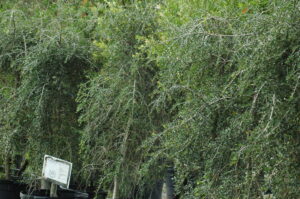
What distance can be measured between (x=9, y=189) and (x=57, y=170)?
1.37 m

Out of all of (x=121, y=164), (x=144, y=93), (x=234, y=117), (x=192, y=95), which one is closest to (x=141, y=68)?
(x=144, y=93)

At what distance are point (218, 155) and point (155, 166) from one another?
1.39 metres

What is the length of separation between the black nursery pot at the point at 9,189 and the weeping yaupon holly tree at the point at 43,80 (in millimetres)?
585

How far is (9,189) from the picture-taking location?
21.1ft

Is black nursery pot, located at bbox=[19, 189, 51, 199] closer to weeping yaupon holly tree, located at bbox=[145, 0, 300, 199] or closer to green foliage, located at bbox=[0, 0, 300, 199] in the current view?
green foliage, located at bbox=[0, 0, 300, 199]

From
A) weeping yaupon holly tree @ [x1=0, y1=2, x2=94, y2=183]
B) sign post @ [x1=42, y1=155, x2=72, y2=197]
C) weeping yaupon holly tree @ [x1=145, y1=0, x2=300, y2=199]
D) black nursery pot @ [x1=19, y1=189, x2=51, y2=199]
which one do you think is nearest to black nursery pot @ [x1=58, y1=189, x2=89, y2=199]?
black nursery pot @ [x1=19, y1=189, x2=51, y2=199]

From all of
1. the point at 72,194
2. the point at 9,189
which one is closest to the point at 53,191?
the point at 72,194

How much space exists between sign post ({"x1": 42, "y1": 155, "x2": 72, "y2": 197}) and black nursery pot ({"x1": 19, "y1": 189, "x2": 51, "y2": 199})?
0.33 meters

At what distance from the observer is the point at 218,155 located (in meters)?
3.65

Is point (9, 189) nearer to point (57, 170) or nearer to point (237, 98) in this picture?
point (57, 170)

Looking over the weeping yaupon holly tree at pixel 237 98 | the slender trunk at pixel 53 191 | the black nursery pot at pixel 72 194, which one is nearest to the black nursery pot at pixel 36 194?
the slender trunk at pixel 53 191

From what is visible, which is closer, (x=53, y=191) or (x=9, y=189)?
(x=53, y=191)

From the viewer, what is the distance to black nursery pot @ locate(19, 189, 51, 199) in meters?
5.69

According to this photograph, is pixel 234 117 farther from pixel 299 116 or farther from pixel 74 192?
pixel 74 192
